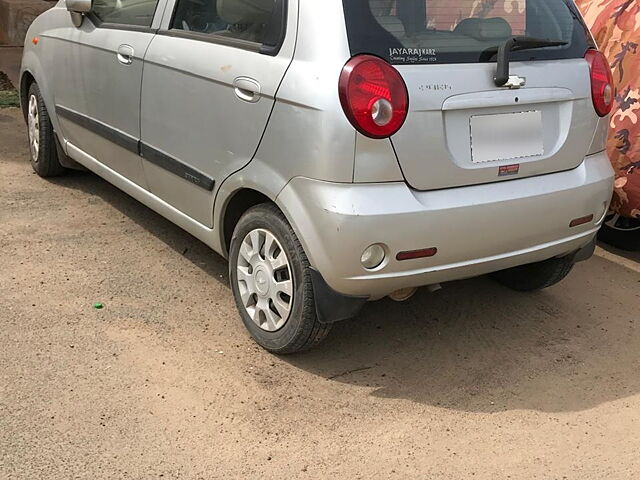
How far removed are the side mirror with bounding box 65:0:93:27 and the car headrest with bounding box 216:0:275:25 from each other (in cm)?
125

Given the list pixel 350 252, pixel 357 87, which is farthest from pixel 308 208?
pixel 357 87

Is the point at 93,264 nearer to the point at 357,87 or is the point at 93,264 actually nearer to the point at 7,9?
the point at 357,87

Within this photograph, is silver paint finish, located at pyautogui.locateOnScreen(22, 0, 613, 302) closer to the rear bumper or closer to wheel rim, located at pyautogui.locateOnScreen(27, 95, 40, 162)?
the rear bumper

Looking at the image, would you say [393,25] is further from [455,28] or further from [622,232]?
[622,232]

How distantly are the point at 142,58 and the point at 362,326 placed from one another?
170cm

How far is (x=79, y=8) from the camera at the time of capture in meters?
4.41

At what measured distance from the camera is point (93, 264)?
13.9 ft

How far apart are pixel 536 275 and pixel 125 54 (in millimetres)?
2390

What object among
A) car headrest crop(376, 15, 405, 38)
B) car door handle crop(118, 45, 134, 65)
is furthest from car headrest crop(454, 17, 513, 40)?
car door handle crop(118, 45, 134, 65)

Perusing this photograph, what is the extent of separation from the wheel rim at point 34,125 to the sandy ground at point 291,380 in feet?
3.54

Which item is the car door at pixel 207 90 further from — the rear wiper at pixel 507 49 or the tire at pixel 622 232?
the tire at pixel 622 232

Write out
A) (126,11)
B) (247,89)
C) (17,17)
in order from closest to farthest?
(247,89), (126,11), (17,17)

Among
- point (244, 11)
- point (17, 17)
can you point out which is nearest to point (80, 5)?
point (244, 11)

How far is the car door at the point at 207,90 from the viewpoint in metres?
3.11
